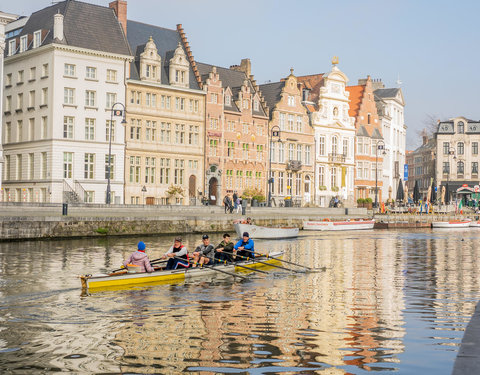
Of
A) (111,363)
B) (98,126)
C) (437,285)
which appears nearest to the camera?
(111,363)

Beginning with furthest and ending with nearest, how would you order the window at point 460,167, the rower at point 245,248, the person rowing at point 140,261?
the window at point 460,167 < the rower at point 245,248 < the person rowing at point 140,261

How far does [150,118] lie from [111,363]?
54740 millimetres

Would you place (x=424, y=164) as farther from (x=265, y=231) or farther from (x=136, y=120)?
(x=265, y=231)

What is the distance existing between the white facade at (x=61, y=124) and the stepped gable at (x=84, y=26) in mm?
1063

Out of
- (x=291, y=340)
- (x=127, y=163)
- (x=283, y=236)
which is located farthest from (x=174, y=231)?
(x=291, y=340)

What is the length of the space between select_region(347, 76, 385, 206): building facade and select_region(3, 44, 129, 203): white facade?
36.9 meters

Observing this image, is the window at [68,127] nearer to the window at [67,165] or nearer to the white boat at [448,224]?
the window at [67,165]

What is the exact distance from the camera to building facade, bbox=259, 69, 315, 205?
3086 inches

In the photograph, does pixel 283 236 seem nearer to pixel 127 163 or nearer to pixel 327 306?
pixel 127 163

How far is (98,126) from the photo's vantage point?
6150 centimetres

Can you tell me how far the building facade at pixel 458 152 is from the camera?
111 metres

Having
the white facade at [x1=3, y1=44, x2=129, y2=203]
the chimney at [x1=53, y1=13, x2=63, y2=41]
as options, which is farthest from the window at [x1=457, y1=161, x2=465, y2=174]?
the chimney at [x1=53, y1=13, x2=63, y2=41]

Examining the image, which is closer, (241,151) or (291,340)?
(291,340)

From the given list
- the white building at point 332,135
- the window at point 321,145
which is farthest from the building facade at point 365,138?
the window at point 321,145
